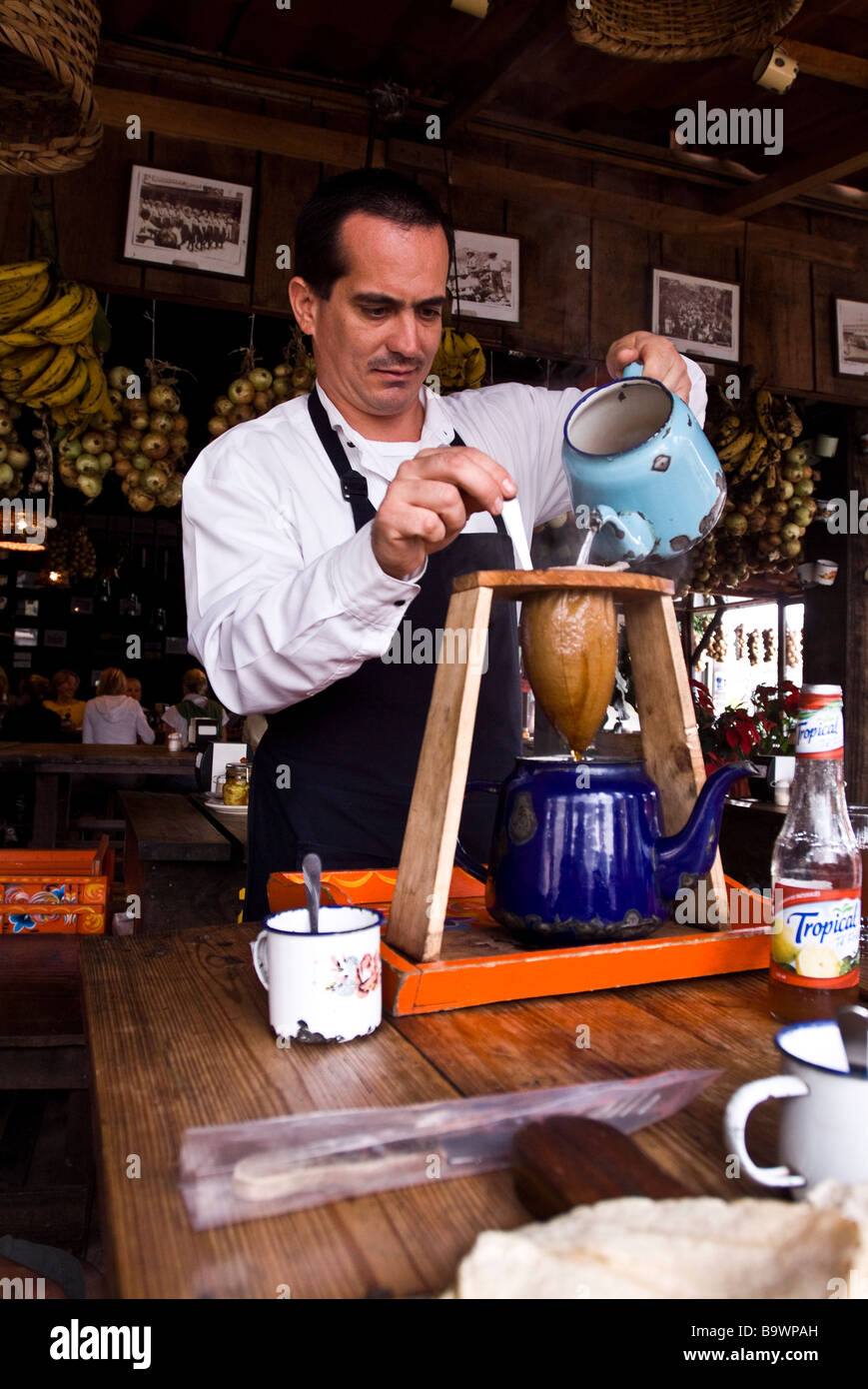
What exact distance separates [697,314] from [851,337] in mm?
871

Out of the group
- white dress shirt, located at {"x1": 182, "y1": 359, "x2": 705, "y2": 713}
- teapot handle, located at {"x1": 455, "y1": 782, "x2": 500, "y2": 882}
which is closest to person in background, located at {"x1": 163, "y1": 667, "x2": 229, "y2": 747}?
white dress shirt, located at {"x1": 182, "y1": 359, "x2": 705, "y2": 713}

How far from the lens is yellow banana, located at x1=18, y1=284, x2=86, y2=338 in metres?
3.21

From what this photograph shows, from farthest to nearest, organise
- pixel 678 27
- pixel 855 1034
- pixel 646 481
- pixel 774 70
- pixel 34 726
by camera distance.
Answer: pixel 34 726 < pixel 774 70 < pixel 678 27 < pixel 646 481 < pixel 855 1034

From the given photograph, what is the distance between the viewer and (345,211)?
1549 mm

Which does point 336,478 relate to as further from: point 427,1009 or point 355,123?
point 355,123

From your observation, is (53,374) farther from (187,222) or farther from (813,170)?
(813,170)

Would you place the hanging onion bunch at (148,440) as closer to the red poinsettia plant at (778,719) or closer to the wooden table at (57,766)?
the wooden table at (57,766)

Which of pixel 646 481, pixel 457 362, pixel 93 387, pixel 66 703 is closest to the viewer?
pixel 646 481

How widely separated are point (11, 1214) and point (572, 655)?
1.66 metres

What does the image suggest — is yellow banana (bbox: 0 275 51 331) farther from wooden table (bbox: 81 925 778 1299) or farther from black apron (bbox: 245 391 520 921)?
wooden table (bbox: 81 925 778 1299)

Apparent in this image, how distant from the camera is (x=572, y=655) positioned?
989 millimetres

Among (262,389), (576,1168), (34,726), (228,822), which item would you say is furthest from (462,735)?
(34,726)

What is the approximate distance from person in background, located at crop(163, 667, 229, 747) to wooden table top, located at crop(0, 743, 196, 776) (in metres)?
0.58
